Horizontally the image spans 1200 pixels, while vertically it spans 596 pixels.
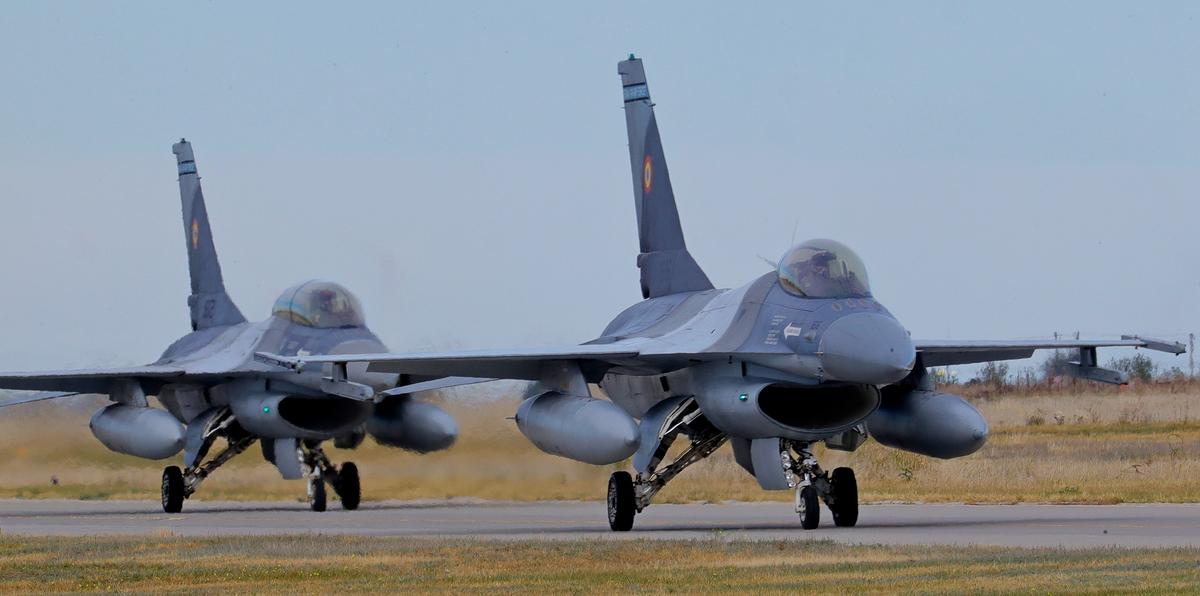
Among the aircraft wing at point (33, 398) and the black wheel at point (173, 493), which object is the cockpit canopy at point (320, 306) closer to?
the black wheel at point (173, 493)

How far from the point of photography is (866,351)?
61.5ft

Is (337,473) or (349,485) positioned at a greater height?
(337,473)

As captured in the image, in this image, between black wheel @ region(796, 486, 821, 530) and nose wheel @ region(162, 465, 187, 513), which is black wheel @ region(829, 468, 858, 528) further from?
nose wheel @ region(162, 465, 187, 513)

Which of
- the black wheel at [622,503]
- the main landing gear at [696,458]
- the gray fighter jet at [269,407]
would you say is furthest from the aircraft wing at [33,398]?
the black wheel at [622,503]

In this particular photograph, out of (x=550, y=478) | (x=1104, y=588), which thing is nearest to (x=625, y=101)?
(x=550, y=478)

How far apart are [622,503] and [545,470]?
6.39m

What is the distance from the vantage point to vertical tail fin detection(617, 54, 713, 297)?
24812 millimetres

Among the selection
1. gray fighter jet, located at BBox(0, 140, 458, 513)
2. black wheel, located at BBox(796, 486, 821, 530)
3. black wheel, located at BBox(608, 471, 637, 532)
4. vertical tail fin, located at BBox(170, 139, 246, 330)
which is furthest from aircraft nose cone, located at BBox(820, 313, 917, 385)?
vertical tail fin, located at BBox(170, 139, 246, 330)

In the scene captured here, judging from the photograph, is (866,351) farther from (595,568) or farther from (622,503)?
(595,568)

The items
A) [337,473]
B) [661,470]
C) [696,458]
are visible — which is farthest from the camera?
[337,473]

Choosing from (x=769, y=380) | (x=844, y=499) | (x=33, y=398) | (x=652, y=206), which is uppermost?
(x=652, y=206)

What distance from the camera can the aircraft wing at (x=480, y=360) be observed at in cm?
2088

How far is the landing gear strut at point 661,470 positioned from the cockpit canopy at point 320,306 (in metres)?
8.90

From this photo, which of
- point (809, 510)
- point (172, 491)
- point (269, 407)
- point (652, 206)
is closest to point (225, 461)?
point (172, 491)
